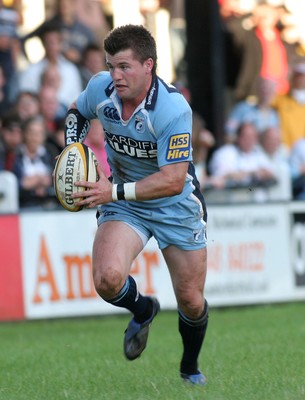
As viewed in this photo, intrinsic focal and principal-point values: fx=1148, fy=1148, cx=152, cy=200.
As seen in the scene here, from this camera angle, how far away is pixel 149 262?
1298cm

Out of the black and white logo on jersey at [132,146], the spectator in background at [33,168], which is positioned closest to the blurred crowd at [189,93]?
the spectator in background at [33,168]

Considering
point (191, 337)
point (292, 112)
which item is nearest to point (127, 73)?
point (191, 337)

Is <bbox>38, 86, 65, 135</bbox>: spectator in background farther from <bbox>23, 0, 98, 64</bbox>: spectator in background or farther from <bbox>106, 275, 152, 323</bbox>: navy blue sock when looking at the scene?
<bbox>106, 275, 152, 323</bbox>: navy blue sock

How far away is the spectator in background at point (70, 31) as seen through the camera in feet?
48.2

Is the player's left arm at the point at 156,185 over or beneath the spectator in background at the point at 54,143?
beneath

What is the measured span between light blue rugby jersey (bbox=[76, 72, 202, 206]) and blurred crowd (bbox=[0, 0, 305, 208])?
561 centimetres

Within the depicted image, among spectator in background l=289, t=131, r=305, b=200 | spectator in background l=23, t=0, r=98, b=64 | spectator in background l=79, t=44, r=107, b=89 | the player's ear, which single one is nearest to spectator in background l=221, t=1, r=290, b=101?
spectator in background l=289, t=131, r=305, b=200

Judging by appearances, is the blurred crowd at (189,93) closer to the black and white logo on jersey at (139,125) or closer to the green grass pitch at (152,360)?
the green grass pitch at (152,360)

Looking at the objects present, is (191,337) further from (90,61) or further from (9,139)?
(90,61)

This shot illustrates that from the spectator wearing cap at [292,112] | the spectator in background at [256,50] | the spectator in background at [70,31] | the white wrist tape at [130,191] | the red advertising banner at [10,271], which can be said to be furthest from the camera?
the spectator in background at [256,50]

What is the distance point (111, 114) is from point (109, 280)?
103 centimetres

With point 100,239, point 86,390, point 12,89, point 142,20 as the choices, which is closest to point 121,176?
point 100,239

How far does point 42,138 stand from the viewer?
12984 millimetres

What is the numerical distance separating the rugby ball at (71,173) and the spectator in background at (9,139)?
20.3 ft
